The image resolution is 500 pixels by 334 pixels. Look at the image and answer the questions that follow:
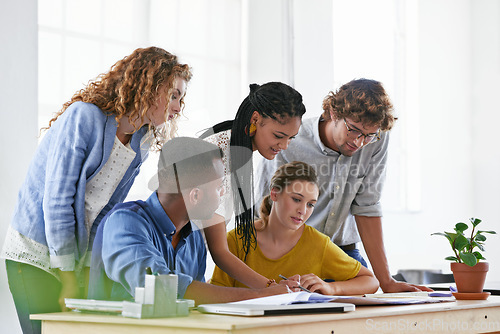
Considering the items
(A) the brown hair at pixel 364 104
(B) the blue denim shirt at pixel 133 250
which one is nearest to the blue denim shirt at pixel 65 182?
(B) the blue denim shirt at pixel 133 250

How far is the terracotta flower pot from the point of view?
1758 mm

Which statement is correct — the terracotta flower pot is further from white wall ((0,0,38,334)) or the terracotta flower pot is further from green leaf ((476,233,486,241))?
white wall ((0,0,38,334))

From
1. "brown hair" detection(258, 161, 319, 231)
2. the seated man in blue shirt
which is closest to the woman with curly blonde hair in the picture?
the seated man in blue shirt

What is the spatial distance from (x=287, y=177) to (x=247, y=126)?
0.33m

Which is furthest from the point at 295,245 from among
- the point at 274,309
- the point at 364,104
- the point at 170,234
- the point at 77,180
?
the point at 274,309

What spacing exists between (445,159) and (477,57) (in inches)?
41.8

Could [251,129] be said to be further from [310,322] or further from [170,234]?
[310,322]

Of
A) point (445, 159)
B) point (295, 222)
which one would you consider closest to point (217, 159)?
point (295, 222)

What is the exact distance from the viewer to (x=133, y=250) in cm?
130

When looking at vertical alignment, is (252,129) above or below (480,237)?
above

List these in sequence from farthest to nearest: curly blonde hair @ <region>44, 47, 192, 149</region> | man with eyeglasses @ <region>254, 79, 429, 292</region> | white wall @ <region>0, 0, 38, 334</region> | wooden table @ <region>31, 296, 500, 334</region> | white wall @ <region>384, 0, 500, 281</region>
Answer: white wall @ <region>384, 0, 500, 281</region> → man with eyeglasses @ <region>254, 79, 429, 292</region> → white wall @ <region>0, 0, 38, 334</region> → curly blonde hair @ <region>44, 47, 192, 149</region> → wooden table @ <region>31, 296, 500, 334</region>

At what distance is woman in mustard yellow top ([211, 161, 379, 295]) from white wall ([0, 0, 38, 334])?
77 cm

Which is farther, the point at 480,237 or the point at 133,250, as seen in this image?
the point at 480,237

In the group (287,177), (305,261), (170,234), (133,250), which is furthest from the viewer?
(287,177)
